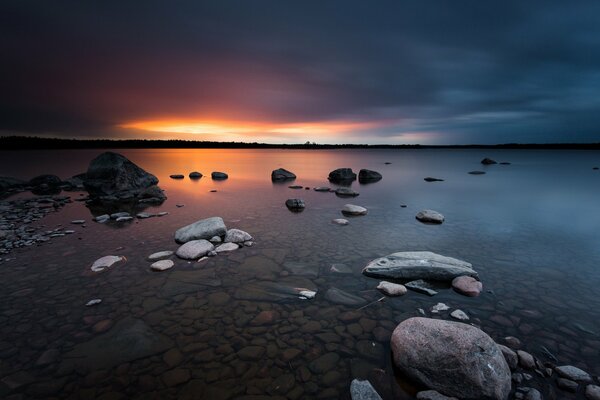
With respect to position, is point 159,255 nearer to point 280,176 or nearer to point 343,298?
point 343,298

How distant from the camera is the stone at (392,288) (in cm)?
680

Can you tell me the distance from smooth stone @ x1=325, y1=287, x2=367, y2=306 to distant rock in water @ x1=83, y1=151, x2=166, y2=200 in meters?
16.8

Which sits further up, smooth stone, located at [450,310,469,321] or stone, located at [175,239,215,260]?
stone, located at [175,239,215,260]

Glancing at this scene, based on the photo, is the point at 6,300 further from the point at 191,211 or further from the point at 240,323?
the point at 191,211

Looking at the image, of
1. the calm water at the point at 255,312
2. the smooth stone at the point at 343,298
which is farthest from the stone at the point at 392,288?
the smooth stone at the point at 343,298

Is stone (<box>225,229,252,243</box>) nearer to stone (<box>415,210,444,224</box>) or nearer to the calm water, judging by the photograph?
the calm water

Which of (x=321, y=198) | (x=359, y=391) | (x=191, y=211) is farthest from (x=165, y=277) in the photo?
(x=321, y=198)

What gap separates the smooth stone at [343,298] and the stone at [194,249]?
431 cm

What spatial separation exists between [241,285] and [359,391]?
4.01 m

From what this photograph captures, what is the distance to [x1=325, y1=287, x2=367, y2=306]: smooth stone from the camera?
256 inches

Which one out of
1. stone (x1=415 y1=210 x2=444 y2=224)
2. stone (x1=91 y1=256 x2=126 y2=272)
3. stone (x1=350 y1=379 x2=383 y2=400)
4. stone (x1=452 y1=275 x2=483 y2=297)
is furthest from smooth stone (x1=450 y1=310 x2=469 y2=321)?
stone (x1=91 y1=256 x2=126 y2=272)

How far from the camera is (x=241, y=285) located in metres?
7.32

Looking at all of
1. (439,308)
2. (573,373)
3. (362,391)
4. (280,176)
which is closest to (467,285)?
(439,308)

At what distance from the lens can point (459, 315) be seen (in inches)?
→ 234
